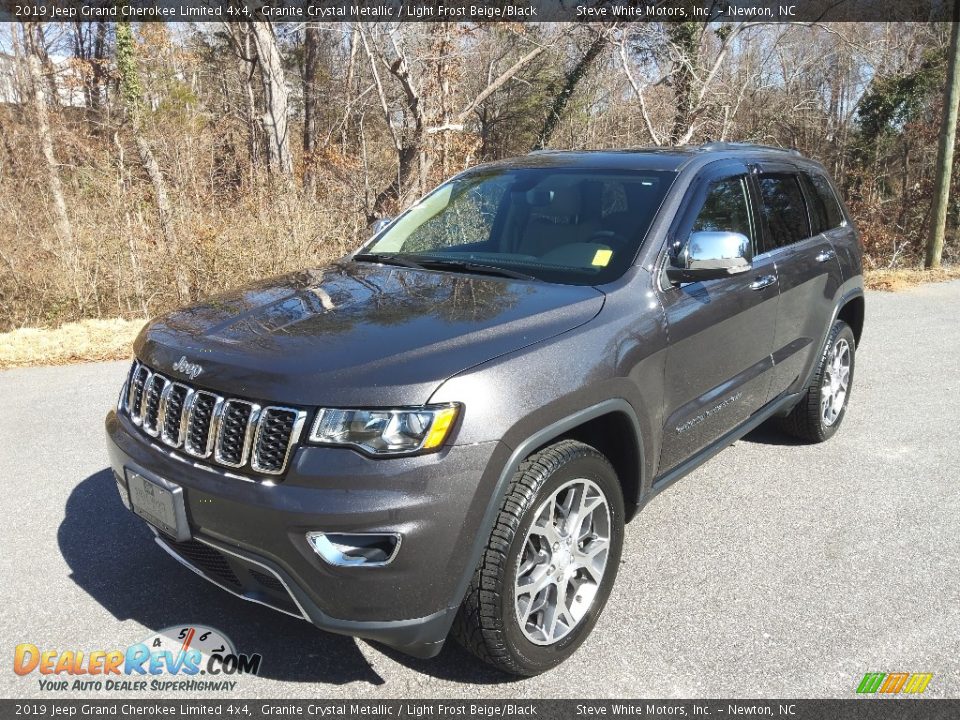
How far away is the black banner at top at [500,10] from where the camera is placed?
13945 mm

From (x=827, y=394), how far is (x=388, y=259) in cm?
312

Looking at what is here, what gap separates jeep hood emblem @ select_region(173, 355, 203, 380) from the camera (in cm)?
258

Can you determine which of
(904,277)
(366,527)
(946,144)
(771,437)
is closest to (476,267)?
(366,527)

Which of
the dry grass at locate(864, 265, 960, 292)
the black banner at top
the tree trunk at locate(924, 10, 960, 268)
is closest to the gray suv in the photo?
the dry grass at locate(864, 265, 960, 292)

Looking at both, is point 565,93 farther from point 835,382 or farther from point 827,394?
point 827,394

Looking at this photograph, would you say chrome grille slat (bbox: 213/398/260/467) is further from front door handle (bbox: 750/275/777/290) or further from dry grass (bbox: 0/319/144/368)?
dry grass (bbox: 0/319/144/368)

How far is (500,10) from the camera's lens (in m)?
16.4

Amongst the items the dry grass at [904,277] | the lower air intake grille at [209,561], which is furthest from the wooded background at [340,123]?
the lower air intake grille at [209,561]

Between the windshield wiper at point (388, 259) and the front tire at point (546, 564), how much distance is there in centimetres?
138

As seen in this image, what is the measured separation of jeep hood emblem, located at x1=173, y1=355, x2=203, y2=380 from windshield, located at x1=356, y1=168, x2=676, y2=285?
1.33 metres

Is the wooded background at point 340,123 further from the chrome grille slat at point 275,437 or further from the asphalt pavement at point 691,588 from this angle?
the chrome grille slat at point 275,437

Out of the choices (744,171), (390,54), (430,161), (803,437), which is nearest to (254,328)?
(744,171)

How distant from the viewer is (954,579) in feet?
11.1

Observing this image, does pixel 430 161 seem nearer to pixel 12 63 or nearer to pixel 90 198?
pixel 90 198
